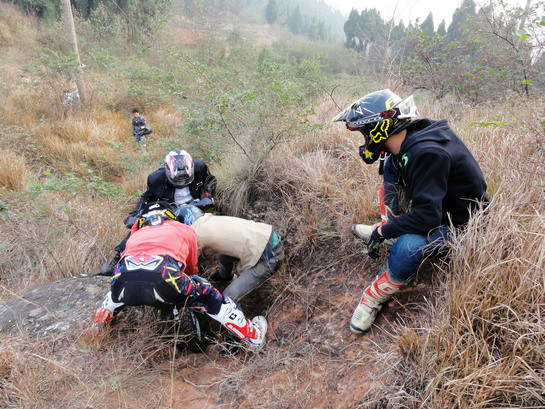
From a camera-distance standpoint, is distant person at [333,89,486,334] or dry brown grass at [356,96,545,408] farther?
distant person at [333,89,486,334]

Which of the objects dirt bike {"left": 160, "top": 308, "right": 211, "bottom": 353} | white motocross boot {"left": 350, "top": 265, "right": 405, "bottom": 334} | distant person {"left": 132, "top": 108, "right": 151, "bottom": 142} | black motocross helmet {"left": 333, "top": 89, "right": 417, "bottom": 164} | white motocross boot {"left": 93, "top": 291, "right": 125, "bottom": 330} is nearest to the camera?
white motocross boot {"left": 350, "top": 265, "right": 405, "bottom": 334}

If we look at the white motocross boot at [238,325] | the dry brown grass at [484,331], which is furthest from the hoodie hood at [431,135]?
the white motocross boot at [238,325]

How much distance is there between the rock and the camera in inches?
97.3

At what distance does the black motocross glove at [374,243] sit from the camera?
209cm

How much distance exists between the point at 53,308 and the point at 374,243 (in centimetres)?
273

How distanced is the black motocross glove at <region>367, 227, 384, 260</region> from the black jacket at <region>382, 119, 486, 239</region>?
10 centimetres

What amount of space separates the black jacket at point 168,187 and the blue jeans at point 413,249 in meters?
2.78

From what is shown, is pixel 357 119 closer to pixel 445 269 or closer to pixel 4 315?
pixel 445 269

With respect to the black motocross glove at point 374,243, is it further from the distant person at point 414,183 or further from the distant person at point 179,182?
the distant person at point 179,182

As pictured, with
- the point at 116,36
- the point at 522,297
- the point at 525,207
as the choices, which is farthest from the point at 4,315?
the point at 116,36

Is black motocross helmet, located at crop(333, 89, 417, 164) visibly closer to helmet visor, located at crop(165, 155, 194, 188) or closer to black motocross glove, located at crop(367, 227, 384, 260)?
black motocross glove, located at crop(367, 227, 384, 260)

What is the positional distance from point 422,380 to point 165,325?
2076 millimetres

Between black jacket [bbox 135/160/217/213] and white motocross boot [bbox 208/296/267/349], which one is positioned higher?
black jacket [bbox 135/160/217/213]

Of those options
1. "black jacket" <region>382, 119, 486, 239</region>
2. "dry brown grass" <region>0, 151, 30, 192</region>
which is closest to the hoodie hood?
"black jacket" <region>382, 119, 486, 239</region>
